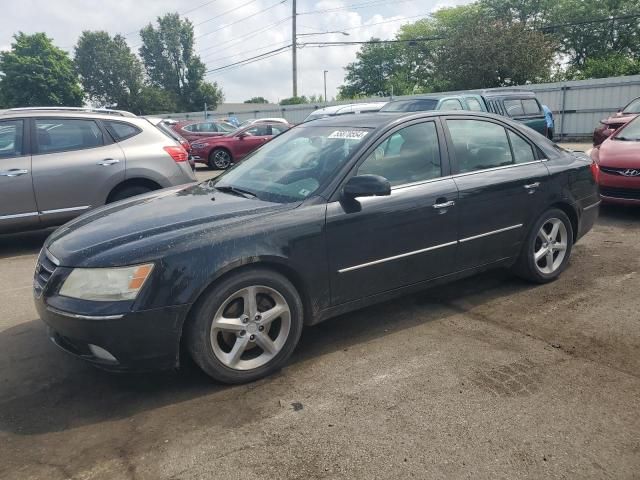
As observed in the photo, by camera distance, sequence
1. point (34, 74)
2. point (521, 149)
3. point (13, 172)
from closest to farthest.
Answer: point (521, 149) → point (13, 172) → point (34, 74)

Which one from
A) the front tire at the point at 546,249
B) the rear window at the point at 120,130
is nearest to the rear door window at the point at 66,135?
the rear window at the point at 120,130

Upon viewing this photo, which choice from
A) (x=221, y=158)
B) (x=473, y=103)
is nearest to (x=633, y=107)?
(x=473, y=103)

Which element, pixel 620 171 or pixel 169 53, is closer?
pixel 620 171

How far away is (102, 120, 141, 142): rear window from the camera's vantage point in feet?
22.1

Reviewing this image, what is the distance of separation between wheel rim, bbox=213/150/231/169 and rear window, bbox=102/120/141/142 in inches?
390

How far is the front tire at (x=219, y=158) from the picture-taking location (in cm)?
1673

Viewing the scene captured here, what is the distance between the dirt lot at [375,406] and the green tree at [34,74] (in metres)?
66.2

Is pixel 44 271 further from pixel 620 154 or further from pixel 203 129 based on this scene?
pixel 203 129

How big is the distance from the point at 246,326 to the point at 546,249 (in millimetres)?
2940

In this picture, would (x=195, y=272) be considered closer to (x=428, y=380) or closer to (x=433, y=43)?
(x=428, y=380)

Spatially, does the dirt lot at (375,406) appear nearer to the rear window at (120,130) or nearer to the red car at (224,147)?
the rear window at (120,130)

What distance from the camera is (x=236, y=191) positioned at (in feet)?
12.6

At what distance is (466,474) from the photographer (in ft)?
7.62

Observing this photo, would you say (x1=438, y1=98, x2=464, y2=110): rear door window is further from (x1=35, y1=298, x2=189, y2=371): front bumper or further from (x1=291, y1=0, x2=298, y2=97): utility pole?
(x1=291, y1=0, x2=298, y2=97): utility pole
